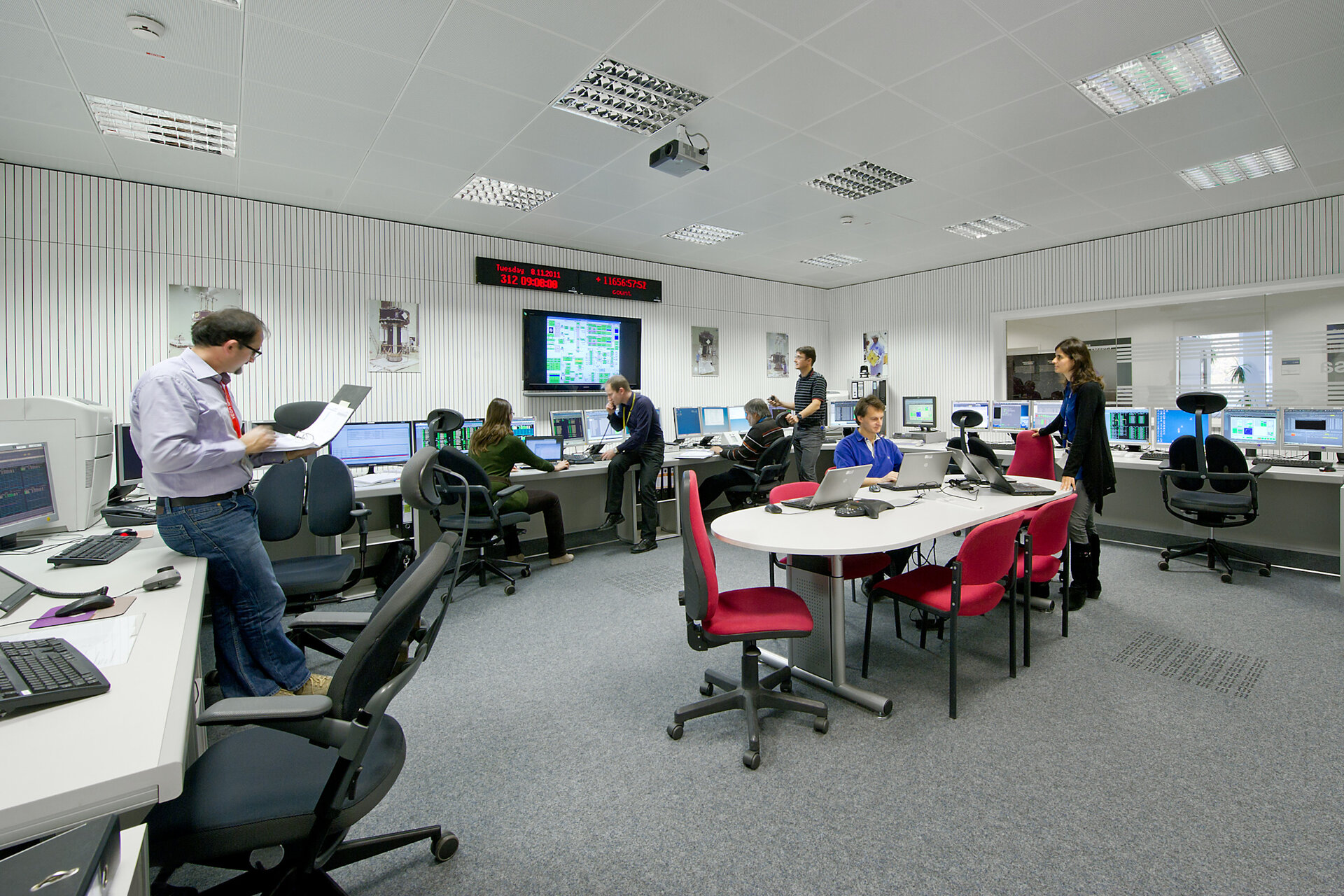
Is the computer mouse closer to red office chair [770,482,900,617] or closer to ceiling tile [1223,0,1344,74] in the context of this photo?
red office chair [770,482,900,617]

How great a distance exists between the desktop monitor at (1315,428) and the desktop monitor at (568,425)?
234 inches

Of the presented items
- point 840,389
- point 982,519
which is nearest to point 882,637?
point 982,519

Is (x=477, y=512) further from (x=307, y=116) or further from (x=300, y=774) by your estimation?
(x=300, y=774)

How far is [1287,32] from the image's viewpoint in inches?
110

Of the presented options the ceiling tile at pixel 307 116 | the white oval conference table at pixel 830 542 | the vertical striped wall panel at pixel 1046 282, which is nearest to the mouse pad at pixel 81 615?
the white oval conference table at pixel 830 542

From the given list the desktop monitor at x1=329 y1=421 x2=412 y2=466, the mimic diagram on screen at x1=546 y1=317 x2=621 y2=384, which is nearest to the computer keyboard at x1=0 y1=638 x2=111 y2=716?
the desktop monitor at x1=329 y1=421 x2=412 y2=466

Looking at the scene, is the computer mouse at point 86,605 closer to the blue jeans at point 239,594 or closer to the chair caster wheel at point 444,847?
the blue jeans at point 239,594

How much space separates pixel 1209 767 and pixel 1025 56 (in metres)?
3.15

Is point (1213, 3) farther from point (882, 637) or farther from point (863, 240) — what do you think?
point (863, 240)

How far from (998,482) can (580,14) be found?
10.3 feet

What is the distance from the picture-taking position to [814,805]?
196 cm

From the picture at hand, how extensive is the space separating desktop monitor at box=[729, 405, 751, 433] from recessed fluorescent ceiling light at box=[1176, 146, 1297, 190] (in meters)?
4.56

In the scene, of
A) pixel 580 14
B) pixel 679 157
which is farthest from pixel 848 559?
pixel 580 14

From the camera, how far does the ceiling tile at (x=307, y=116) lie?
320 cm
